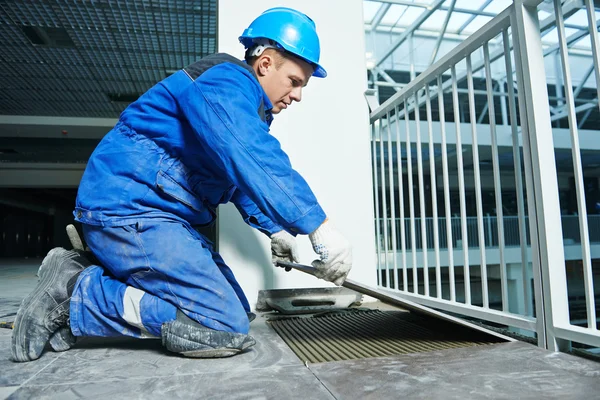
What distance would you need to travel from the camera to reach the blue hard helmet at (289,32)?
3.96ft

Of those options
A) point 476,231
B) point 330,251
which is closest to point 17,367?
point 330,251

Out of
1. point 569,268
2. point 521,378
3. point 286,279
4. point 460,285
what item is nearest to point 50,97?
point 286,279

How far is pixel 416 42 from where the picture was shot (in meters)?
8.98

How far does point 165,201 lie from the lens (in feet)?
3.70

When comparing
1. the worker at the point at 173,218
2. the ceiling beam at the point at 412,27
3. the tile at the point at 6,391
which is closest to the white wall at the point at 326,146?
the worker at the point at 173,218

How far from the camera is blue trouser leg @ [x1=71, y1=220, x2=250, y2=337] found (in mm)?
1076

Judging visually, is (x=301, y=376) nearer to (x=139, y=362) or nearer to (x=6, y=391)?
(x=139, y=362)

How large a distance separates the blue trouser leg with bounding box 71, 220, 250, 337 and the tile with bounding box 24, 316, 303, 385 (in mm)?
61

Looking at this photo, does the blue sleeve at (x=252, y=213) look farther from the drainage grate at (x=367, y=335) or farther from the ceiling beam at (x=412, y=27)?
the ceiling beam at (x=412, y=27)

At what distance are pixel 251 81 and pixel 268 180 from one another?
30 centimetres

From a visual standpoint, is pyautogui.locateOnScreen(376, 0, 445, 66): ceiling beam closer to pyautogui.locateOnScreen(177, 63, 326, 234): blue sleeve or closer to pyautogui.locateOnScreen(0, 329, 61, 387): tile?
pyautogui.locateOnScreen(177, 63, 326, 234): blue sleeve

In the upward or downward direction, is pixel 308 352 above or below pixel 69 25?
below

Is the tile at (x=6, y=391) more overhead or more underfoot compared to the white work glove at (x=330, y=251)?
more underfoot

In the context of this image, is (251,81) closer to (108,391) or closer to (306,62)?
(306,62)
